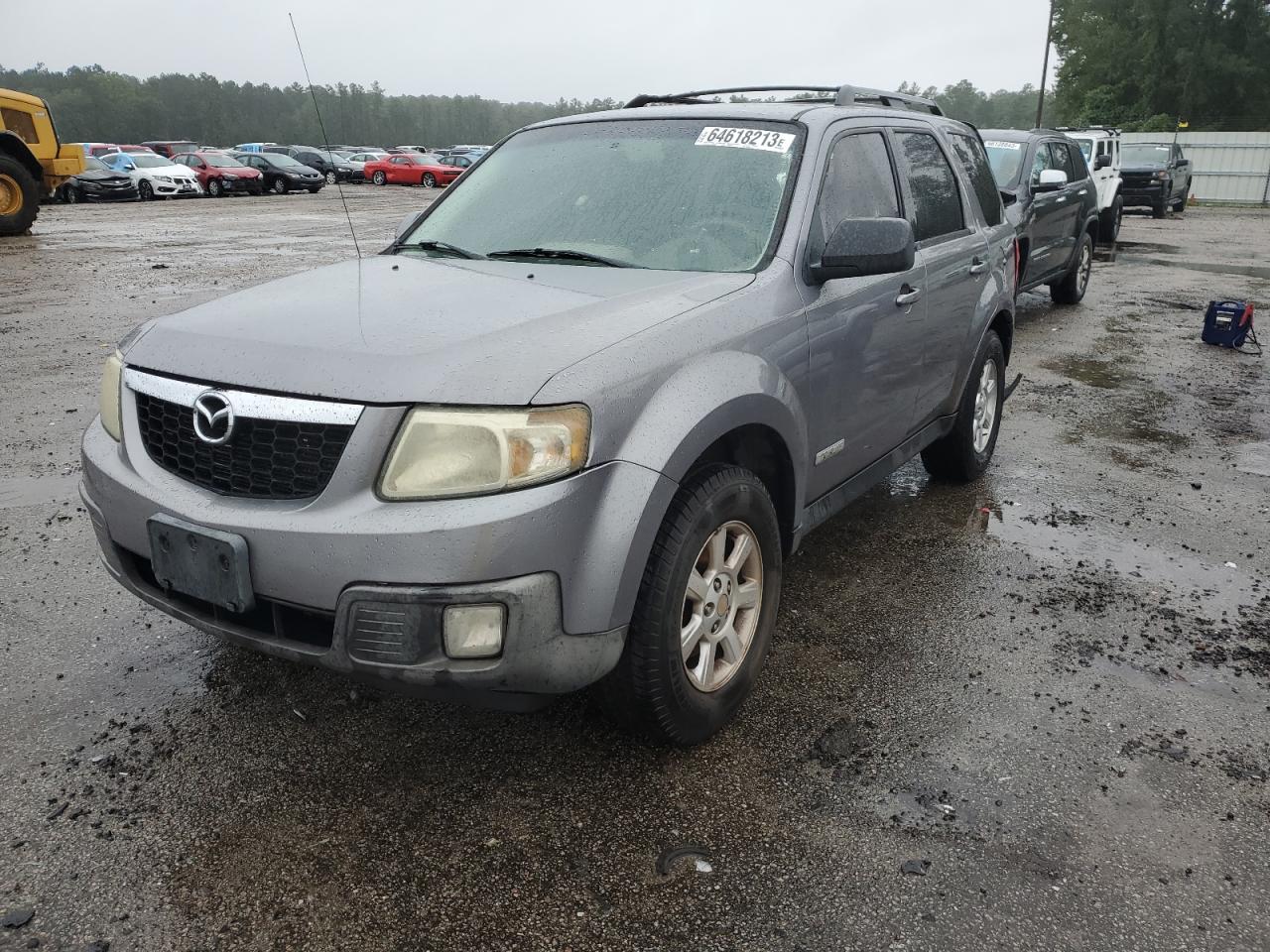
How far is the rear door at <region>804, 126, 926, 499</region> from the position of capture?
3246 millimetres

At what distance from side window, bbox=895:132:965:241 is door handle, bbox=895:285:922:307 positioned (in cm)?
33

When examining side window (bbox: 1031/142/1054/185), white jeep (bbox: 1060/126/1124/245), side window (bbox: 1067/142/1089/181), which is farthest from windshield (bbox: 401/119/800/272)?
white jeep (bbox: 1060/126/1124/245)

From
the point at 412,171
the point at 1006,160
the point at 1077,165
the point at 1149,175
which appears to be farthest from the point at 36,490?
the point at 412,171

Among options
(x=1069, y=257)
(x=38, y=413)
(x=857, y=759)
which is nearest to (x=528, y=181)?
(x=857, y=759)

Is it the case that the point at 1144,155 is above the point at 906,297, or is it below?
above

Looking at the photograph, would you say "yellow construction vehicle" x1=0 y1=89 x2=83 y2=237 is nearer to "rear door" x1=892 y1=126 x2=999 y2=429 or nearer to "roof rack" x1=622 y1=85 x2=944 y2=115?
"roof rack" x1=622 y1=85 x2=944 y2=115

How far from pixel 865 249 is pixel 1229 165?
40125 mm

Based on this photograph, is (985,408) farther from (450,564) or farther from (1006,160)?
(1006,160)

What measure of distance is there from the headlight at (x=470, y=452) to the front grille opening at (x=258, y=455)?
154 millimetres

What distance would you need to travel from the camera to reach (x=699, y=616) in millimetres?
2732

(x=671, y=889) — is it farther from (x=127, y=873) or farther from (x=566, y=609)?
(x=127, y=873)

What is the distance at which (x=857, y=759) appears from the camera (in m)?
2.81

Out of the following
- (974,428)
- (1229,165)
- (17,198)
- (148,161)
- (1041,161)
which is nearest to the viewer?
(974,428)

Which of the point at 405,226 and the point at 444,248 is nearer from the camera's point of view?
the point at 444,248
